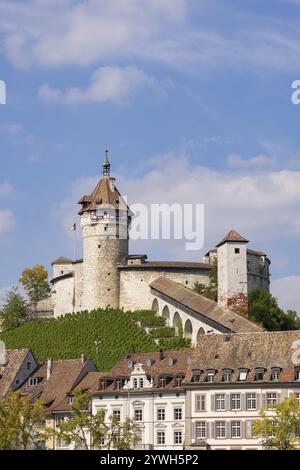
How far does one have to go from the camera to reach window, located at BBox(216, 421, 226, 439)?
83250 mm

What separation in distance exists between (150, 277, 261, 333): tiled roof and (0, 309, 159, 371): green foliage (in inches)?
192

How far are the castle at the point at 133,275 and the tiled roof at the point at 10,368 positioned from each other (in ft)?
84.6

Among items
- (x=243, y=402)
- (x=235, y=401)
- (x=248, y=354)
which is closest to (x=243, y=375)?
(x=235, y=401)

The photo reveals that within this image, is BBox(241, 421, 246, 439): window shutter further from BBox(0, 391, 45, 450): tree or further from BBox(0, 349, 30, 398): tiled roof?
BBox(0, 349, 30, 398): tiled roof

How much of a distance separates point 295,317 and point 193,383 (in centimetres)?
4742

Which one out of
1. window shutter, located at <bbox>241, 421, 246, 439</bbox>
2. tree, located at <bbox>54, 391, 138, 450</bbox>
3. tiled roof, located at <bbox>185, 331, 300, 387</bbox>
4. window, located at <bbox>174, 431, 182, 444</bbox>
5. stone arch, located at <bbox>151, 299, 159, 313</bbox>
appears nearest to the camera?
tree, located at <bbox>54, 391, 138, 450</bbox>

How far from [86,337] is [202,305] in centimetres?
1218

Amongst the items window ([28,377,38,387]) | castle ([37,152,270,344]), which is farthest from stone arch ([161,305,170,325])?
window ([28,377,38,387])

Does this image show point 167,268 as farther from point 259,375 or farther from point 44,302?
point 259,375

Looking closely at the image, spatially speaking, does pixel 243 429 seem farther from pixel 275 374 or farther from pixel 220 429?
pixel 275 374

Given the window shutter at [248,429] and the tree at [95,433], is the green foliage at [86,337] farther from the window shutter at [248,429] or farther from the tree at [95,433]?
the tree at [95,433]

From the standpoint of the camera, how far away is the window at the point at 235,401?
274ft

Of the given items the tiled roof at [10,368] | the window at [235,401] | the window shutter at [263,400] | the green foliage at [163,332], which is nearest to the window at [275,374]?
the window shutter at [263,400]
